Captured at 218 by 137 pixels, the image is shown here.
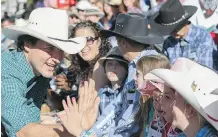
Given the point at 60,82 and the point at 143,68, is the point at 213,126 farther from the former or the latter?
the point at 60,82

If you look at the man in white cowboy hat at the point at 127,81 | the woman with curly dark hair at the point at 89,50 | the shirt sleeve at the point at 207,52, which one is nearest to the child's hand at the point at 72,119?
the man in white cowboy hat at the point at 127,81

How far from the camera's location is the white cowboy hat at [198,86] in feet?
9.98

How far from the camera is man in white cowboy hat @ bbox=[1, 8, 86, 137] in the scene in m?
3.68

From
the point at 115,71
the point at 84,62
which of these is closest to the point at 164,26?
the point at 84,62

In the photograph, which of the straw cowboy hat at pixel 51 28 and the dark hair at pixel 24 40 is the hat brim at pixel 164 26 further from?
the dark hair at pixel 24 40

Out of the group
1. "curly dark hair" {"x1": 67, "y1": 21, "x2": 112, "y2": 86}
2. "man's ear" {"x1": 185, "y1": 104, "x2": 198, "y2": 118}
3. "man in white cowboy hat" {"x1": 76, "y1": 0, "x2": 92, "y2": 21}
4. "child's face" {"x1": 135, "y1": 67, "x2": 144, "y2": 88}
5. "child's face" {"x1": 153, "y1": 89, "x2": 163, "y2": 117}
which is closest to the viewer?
"man's ear" {"x1": 185, "y1": 104, "x2": 198, "y2": 118}

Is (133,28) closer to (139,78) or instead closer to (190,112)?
(139,78)

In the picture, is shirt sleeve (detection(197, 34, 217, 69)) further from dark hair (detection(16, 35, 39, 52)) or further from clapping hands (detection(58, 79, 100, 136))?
clapping hands (detection(58, 79, 100, 136))

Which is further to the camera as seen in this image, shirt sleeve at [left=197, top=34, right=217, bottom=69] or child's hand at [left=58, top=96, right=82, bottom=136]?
shirt sleeve at [left=197, top=34, right=217, bottom=69]

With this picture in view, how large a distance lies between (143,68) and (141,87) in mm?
194

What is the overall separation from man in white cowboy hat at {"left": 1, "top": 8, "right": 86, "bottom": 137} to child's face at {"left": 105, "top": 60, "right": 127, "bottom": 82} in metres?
0.80

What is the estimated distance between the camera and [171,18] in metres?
6.14

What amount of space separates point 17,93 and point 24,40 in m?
0.41

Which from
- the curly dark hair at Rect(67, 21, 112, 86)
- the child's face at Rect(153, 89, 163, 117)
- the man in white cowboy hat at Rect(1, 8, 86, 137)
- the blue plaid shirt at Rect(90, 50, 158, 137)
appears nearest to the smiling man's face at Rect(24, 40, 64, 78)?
the man in white cowboy hat at Rect(1, 8, 86, 137)
